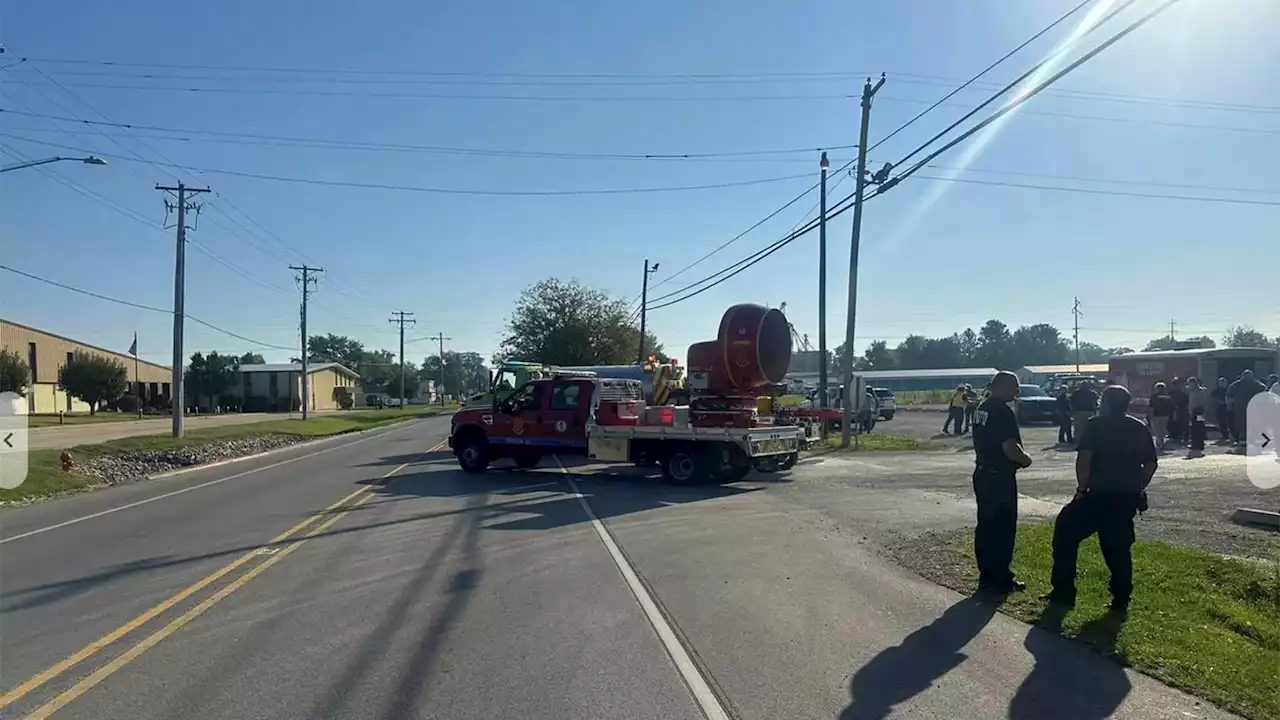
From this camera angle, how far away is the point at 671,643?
7.02 m

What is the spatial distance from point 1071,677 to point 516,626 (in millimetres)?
3878

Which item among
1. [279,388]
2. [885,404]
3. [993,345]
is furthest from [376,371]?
[885,404]

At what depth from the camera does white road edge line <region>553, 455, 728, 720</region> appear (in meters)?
5.62

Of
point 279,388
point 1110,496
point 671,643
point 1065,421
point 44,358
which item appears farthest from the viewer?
point 279,388

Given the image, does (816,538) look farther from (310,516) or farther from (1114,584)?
(310,516)

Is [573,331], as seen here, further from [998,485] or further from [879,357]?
[879,357]

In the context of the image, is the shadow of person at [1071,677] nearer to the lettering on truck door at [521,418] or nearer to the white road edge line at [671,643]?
the white road edge line at [671,643]

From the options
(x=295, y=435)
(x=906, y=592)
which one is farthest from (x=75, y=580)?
(x=295, y=435)

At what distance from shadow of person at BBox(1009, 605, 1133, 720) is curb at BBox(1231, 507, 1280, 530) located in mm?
5390

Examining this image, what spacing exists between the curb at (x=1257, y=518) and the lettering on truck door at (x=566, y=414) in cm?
1245

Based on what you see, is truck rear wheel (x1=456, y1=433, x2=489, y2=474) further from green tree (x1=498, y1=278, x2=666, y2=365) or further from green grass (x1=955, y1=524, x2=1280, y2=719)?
green tree (x1=498, y1=278, x2=666, y2=365)

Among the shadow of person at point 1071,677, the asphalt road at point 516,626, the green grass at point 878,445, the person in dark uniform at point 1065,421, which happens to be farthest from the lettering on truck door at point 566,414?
the shadow of person at point 1071,677

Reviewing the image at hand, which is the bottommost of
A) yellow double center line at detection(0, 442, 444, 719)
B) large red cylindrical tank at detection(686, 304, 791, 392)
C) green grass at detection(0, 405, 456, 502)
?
green grass at detection(0, 405, 456, 502)

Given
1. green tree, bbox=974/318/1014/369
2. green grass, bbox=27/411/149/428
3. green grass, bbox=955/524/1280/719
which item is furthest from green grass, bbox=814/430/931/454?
green tree, bbox=974/318/1014/369
